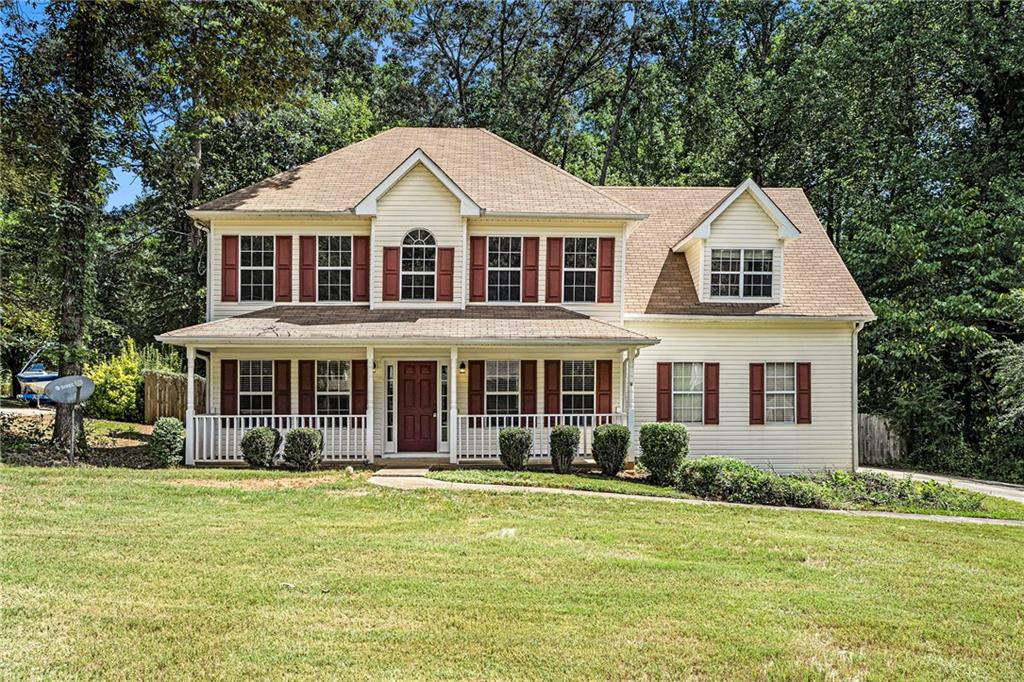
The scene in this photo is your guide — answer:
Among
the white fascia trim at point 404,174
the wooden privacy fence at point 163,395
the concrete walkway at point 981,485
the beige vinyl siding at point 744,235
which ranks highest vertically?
the white fascia trim at point 404,174

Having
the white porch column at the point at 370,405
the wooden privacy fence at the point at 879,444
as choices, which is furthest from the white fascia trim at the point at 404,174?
the wooden privacy fence at the point at 879,444

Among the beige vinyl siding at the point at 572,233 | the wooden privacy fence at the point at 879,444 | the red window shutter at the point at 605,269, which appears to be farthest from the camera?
the wooden privacy fence at the point at 879,444

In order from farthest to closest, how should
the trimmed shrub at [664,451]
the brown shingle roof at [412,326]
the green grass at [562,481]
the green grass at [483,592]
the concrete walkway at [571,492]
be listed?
1. the brown shingle roof at [412,326]
2. the trimmed shrub at [664,451]
3. the green grass at [562,481]
4. the concrete walkway at [571,492]
5. the green grass at [483,592]

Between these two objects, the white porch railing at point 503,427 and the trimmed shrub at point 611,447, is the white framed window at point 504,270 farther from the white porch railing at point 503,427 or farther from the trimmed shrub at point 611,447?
the trimmed shrub at point 611,447

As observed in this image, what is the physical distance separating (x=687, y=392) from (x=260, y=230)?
11.1m

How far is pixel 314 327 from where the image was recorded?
15586 millimetres

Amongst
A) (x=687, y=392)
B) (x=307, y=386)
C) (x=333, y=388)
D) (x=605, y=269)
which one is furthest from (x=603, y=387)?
(x=307, y=386)

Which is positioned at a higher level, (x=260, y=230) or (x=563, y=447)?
(x=260, y=230)

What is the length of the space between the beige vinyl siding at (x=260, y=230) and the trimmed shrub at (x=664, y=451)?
326 inches

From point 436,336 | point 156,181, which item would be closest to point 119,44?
point 156,181

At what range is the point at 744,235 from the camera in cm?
1777

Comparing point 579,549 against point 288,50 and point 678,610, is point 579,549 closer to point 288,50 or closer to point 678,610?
point 678,610

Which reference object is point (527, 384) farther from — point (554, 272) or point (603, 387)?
point (554, 272)

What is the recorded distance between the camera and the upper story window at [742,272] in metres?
17.9
